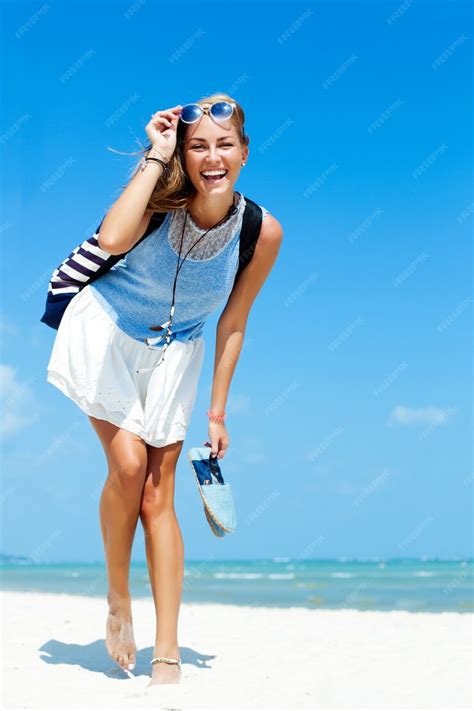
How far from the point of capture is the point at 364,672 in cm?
421

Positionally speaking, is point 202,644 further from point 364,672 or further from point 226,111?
point 226,111

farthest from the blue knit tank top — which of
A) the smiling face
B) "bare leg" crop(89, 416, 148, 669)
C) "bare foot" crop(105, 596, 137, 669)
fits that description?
"bare foot" crop(105, 596, 137, 669)

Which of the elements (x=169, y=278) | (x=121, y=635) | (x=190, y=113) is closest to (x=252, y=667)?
(x=121, y=635)

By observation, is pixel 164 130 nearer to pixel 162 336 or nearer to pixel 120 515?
pixel 162 336

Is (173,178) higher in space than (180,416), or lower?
higher

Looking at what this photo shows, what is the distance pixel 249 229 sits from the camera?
3.82 metres

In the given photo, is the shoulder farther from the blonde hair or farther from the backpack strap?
the blonde hair

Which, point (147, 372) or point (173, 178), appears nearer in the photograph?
point (173, 178)

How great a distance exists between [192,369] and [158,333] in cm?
28

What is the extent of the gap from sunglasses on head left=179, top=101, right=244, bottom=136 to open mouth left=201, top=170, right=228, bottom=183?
23cm

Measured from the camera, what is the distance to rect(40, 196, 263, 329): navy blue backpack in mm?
3805

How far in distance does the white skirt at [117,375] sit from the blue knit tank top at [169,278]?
0.24 feet

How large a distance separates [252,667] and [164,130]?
9.38 ft

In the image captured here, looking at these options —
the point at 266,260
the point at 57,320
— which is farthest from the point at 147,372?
the point at 266,260
